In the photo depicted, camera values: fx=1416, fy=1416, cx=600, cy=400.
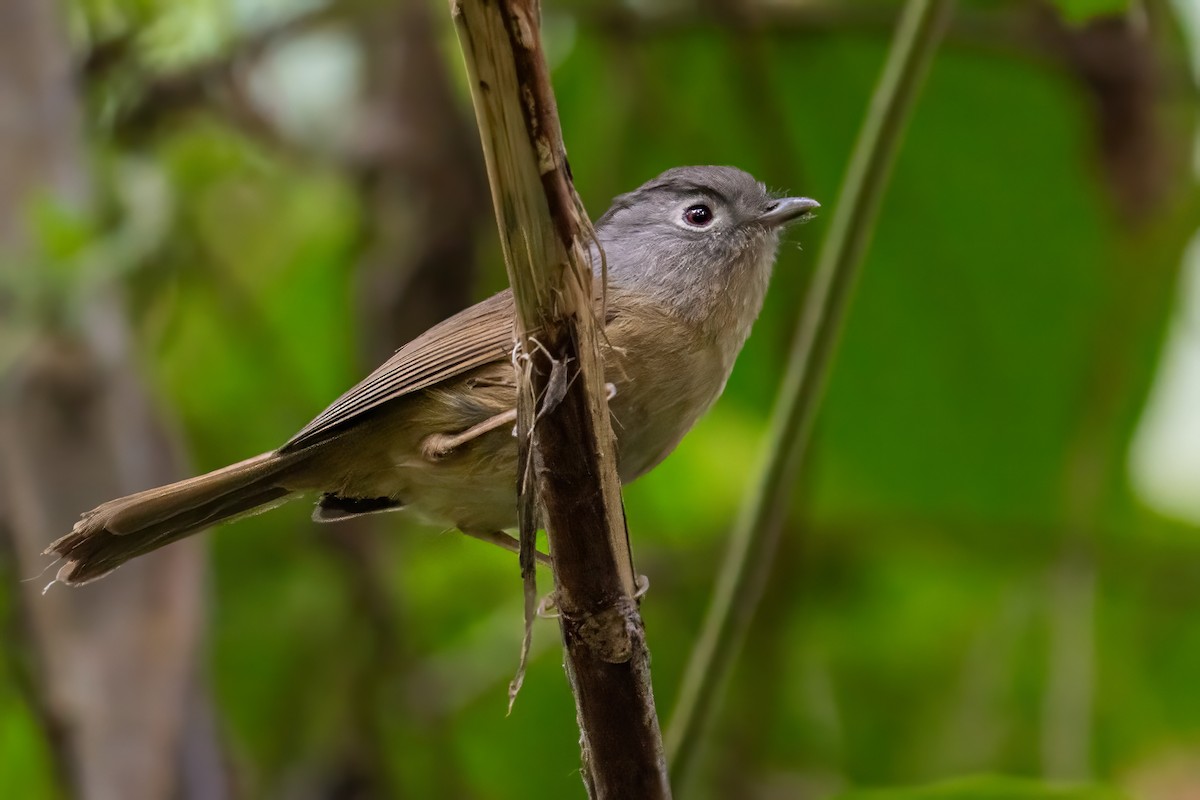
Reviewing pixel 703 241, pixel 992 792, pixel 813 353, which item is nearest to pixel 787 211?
pixel 703 241

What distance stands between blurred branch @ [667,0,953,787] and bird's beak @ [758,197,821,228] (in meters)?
0.74

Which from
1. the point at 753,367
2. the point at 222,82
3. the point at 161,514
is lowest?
the point at 753,367

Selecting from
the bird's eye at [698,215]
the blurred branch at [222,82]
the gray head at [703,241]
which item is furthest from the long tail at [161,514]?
the blurred branch at [222,82]

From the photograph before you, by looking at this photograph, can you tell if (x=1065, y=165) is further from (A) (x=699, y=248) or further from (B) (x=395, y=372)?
(B) (x=395, y=372)

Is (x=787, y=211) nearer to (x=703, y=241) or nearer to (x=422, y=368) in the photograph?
(x=703, y=241)

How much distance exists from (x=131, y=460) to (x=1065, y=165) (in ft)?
9.55

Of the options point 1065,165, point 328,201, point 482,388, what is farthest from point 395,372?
point 1065,165

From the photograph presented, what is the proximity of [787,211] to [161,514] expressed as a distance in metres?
1.54

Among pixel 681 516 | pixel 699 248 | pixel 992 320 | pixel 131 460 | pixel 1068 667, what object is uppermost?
pixel 699 248

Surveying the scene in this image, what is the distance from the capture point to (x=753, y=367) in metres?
4.61

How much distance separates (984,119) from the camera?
4.47 m

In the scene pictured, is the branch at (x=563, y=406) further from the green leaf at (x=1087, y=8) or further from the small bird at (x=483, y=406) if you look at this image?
the green leaf at (x=1087, y=8)

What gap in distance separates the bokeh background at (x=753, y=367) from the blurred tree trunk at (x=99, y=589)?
0.54 m

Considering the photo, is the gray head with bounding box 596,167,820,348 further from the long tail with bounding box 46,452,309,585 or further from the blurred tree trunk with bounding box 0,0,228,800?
the blurred tree trunk with bounding box 0,0,228,800
